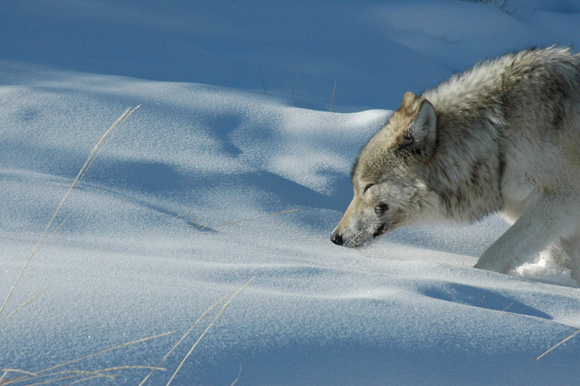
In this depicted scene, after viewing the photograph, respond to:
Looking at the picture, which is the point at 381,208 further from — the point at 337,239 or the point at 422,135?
the point at 422,135

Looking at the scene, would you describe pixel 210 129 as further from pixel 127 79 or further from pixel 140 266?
pixel 140 266

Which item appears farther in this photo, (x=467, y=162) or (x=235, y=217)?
(x=235, y=217)

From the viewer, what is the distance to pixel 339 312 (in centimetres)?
185

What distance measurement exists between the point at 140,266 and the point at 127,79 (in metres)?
3.59

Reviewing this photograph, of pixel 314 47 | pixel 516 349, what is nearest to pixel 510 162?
pixel 516 349

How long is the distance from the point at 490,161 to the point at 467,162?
0.12 meters

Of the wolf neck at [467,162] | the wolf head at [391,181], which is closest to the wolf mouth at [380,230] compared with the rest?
the wolf head at [391,181]

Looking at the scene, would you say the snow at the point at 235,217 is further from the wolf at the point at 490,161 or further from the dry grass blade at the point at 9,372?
the wolf at the point at 490,161

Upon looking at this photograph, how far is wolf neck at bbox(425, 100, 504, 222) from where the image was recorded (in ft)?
10.3

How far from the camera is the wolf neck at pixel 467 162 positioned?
10.3ft

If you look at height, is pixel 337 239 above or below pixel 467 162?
below

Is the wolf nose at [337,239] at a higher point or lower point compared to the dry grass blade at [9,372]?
lower

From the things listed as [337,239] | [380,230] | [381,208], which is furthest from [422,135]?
[337,239]

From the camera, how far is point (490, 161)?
3.13 meters
